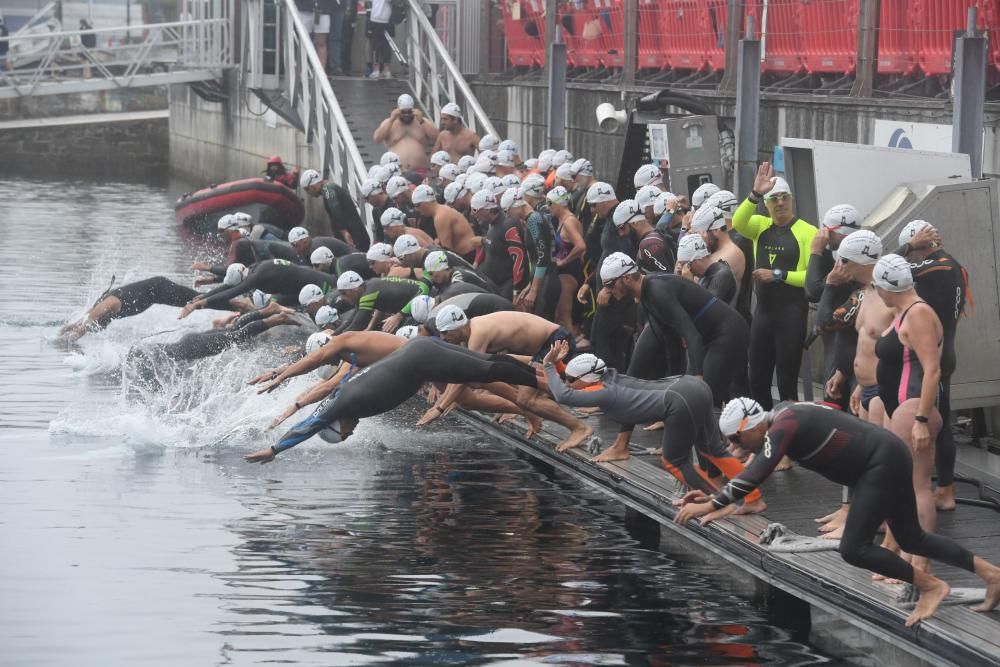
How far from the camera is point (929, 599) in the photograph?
7496 millimetres

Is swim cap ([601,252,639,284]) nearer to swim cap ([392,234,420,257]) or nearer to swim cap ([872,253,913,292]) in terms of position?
swim cap ([872,253,913,292])

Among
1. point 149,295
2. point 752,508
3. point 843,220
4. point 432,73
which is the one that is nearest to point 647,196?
point 843,220

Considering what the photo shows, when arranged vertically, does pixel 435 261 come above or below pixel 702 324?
above

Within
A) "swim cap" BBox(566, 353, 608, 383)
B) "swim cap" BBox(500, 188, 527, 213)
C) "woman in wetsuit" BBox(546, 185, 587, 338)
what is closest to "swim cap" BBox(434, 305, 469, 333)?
"swim cap" BBox(566, 353, 608, 383)

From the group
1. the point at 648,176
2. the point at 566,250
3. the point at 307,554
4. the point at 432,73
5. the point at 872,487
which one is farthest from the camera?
the point at 432,73

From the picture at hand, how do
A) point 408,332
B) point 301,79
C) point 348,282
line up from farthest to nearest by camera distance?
point 301,79, point 348,282, point 408,332

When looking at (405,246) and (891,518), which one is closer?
(891,518)

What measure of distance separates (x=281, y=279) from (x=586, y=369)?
690 centimetres

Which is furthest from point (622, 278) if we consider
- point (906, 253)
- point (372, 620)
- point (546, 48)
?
point (546, 48)

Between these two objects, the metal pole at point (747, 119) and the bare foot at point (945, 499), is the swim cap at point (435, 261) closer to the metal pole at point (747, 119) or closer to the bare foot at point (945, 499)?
the metal pole at point (747, 119)

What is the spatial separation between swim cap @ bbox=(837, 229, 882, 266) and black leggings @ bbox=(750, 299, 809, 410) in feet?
5.53

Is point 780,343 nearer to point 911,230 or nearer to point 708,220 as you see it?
point 708,220

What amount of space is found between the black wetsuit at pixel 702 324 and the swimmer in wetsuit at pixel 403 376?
1.36 metres

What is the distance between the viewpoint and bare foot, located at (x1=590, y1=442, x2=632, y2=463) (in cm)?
1113
